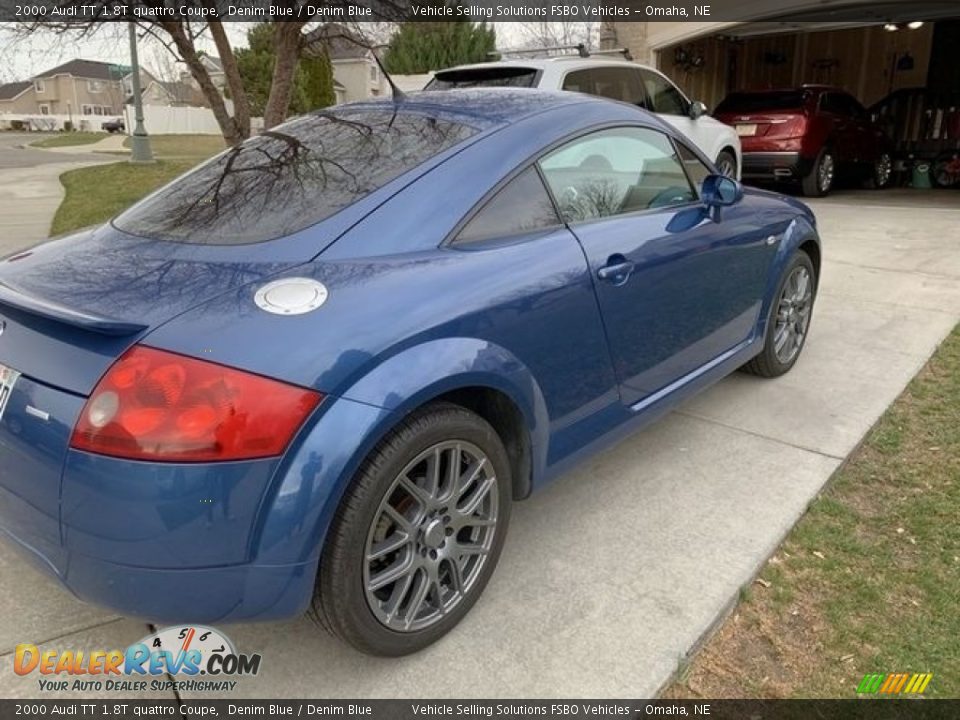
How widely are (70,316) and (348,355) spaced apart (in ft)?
2.18

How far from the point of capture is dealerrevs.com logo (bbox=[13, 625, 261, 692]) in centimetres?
212

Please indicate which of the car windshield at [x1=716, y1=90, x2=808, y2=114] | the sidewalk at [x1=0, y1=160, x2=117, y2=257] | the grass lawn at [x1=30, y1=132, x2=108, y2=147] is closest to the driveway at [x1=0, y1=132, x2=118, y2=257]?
the sidewalk at [x1=0, y1=160, x2=117, y2=257]

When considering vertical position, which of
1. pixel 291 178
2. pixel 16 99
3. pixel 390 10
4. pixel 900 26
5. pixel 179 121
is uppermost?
pixel 16 99

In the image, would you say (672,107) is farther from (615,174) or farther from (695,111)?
(615,174)

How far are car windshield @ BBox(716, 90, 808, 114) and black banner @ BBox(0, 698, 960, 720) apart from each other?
10009mm

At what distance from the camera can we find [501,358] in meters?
2.20

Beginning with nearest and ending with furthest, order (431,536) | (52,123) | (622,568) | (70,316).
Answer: (70,316)
(431,536)
(622,568)
(52,123)

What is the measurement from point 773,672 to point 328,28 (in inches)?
472

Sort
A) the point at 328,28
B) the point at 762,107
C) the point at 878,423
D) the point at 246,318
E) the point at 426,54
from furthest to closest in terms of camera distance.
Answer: the point at 426,54, the point at 328,28, the point at 762,107, the point at 878,423, the point at 246,318

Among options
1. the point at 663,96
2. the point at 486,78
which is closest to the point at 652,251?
the point at 486,78

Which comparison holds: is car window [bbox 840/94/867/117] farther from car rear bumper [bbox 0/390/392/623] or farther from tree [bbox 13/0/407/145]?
car rear bumper [bbox 0/390/392/623]

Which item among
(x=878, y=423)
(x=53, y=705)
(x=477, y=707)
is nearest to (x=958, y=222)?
(x=878, y=423)

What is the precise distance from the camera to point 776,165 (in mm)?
10430

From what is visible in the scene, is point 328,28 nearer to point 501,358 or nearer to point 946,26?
point 501,358
